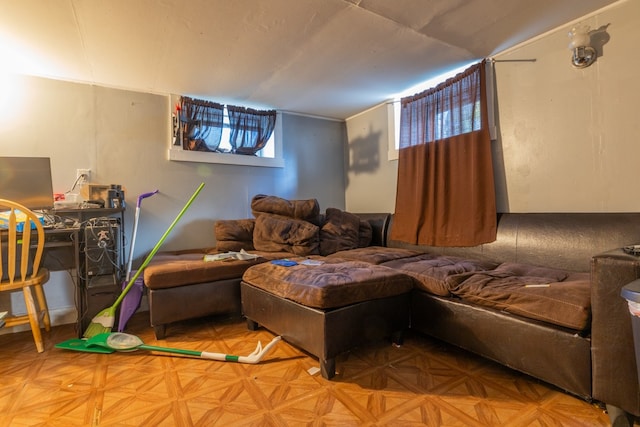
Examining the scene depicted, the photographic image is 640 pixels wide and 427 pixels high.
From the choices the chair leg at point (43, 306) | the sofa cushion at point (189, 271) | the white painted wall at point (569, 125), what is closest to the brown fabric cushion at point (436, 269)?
the white painted wall at point (569, 125)

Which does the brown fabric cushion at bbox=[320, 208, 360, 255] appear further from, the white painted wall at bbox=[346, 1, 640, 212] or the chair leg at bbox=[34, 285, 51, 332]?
the chair leg at bbox=[34, 285, 51, 332]

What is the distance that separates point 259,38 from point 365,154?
2.01m

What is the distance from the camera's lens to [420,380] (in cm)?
158

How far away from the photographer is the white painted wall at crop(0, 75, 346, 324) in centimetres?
250

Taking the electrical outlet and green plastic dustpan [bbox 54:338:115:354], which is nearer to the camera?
green plastic dustpan [bbox 54:338:115:354]

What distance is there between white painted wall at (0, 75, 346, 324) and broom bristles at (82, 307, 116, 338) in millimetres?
631

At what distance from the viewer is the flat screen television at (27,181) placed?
238 cm

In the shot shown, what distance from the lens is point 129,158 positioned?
286 cm

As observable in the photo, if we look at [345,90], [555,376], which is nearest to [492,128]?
[345,90]

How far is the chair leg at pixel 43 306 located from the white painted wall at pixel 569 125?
3537mm

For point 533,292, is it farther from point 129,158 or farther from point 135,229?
point 129,158

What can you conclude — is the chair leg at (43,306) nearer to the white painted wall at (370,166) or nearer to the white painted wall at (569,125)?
the white painted wall at (370,166)

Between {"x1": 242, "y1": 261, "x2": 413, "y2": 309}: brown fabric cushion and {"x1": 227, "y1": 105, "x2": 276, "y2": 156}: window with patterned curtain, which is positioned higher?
{"x1": 227, "y1": 105, "x2": 276, "y2": 156}: window with patterned curtain

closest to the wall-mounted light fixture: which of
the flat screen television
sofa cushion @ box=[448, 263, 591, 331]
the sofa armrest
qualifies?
sofa cushion @ box=[448, 263, 591, 331]
